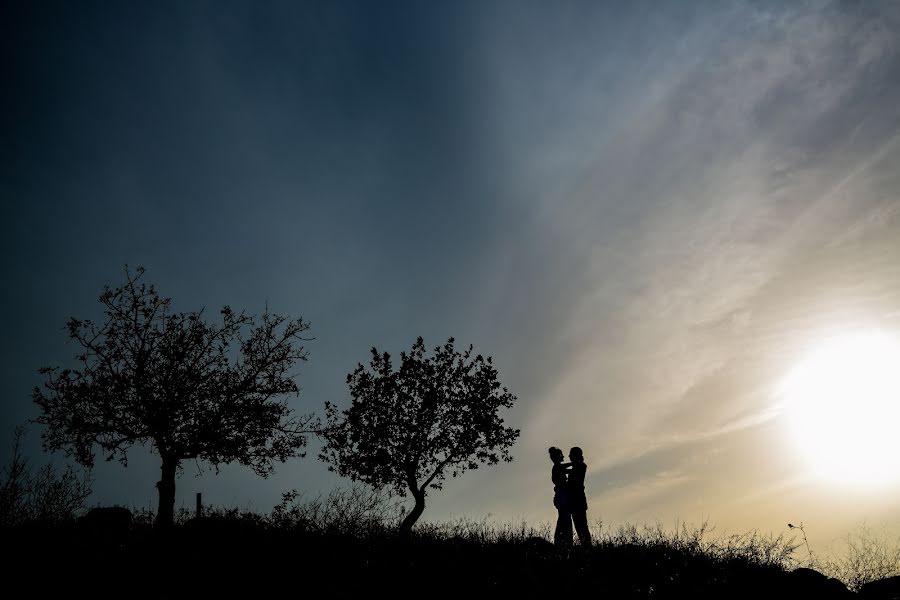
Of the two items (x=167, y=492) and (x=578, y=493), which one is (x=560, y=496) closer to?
(x=578, y=493)

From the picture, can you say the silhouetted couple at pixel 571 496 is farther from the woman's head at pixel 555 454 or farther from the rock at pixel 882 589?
the rock at pixel 882 589

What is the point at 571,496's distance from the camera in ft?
47.0

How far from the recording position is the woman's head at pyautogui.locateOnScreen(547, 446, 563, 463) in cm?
1510

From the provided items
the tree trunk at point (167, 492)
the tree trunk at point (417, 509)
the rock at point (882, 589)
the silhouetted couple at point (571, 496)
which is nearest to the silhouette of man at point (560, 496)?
the silhouetted couple at point (571, 496)

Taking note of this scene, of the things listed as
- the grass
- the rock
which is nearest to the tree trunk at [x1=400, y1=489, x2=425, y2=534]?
the grass

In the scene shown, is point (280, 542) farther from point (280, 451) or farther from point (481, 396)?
point (481, 396)

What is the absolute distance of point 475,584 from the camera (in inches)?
337

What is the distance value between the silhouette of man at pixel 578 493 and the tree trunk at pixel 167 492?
13010 mm

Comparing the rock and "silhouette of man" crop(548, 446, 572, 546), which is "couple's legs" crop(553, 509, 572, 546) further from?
the rock

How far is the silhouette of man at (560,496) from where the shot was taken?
14.1 m

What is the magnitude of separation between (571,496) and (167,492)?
46.7ft

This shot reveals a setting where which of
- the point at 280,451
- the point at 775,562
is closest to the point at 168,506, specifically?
the point at 280,451

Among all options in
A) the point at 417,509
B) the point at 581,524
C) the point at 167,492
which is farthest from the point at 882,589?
the point at 167,492

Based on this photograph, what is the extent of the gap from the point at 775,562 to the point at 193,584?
1346 centimetres
